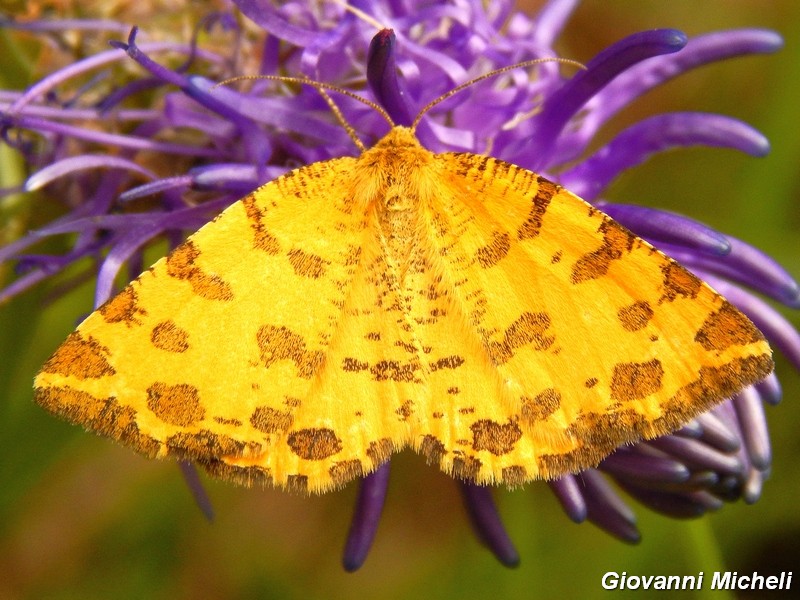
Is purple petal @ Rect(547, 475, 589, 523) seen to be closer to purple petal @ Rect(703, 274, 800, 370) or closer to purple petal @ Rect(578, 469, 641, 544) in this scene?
purple petal @ Rect(578, 469, 641, 544)

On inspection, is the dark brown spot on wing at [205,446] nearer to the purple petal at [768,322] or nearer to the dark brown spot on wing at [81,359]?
the dark brown spot on wing at [81,359]

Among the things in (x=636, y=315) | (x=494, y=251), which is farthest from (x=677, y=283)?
(x=494, y=251)

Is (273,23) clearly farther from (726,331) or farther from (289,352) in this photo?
(726,331)

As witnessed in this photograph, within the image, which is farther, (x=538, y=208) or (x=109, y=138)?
(x=109, y=138)

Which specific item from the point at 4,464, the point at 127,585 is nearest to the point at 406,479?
the point at 127,585

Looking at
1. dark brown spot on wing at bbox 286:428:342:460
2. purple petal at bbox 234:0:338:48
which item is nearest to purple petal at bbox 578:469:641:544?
dark brown spot on wing at bbox 286:428:342:460

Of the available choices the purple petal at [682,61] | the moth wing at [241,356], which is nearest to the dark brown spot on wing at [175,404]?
the moth wing at [241,356]
